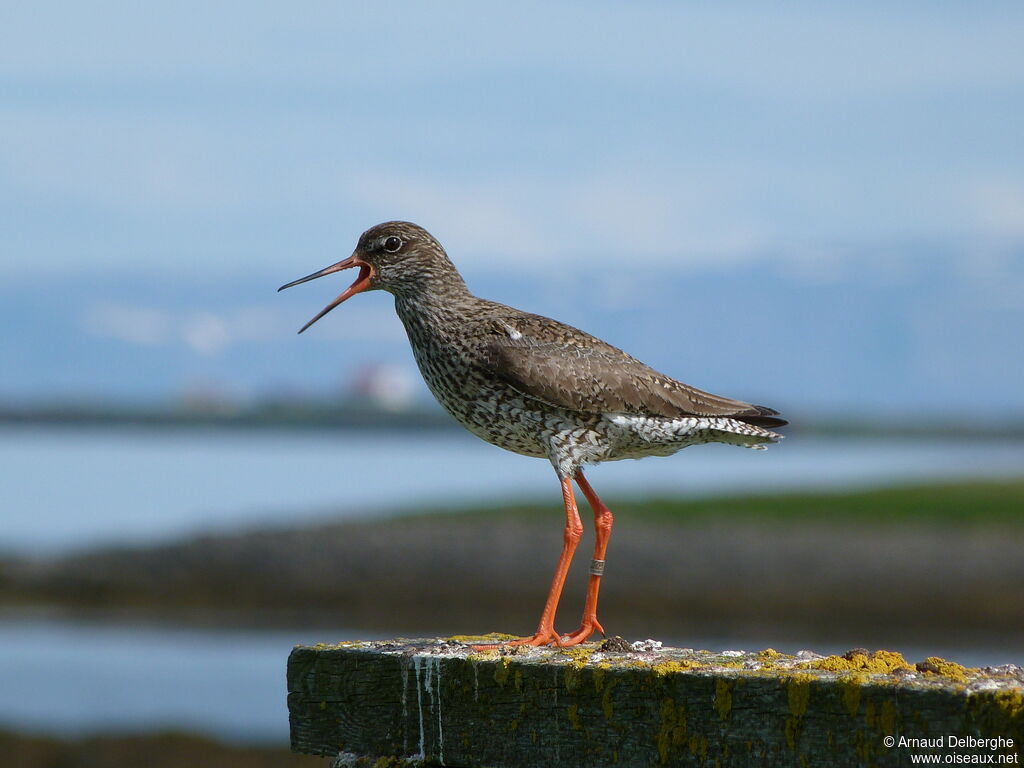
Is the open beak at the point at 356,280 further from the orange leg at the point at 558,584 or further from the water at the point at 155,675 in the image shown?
the water at the point at 155,675

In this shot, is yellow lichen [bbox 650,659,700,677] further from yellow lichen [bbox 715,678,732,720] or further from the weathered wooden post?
yellow lichen [bbox 715,678,732,720]

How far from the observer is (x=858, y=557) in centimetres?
3844

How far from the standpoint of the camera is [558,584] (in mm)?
6840

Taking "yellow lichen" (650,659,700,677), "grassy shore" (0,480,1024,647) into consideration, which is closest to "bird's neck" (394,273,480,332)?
"yellow lichen" (650,659,700,677)

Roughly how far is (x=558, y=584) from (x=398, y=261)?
2.26 meters

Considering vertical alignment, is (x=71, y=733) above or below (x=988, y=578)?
below

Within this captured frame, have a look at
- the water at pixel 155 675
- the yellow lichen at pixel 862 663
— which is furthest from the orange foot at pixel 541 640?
the water at pixel 155 675

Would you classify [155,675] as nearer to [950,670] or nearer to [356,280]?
[356,280]

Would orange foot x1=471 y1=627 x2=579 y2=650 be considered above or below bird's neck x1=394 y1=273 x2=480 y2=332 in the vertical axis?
below

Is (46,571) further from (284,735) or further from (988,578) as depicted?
(988,578)

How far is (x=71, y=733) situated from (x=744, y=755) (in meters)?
21.8

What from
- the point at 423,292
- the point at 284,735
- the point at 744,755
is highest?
the point at 423,292

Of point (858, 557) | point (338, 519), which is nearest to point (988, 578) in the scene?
point (858, 557)

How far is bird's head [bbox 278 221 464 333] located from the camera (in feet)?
26.3
